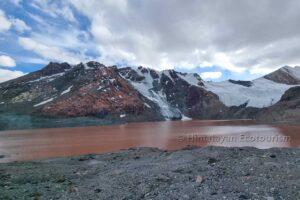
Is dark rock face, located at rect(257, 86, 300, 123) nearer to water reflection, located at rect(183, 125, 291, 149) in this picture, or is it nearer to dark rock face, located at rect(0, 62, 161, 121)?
water reflection, located at rect(183, 125, 291, 149)

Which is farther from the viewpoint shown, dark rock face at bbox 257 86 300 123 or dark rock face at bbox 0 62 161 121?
dark rock face at bbox 0 62 161 121

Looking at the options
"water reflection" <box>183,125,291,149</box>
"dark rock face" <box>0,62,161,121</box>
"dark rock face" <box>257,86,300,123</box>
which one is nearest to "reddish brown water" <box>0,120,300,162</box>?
"water reflection" <box>183,125,291,149</box>

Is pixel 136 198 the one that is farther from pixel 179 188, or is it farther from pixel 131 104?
pixel 131 104

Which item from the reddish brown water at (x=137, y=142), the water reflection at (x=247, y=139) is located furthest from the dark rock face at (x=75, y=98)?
the water reflection at (x=247, y=139)

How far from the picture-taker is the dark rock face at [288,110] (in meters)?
112

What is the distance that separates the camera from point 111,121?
16012 centimetres

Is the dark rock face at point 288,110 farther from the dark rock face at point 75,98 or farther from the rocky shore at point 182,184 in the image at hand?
the rocky shore at point 182,184

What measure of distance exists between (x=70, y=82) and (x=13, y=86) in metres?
35.4

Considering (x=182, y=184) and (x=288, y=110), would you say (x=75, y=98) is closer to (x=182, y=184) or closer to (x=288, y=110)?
(x=288, y=110)

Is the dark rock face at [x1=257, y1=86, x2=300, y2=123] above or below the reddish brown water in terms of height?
above

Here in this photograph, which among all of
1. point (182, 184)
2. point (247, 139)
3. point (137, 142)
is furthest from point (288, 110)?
point (182, 184)

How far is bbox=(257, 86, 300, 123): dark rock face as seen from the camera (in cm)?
11161

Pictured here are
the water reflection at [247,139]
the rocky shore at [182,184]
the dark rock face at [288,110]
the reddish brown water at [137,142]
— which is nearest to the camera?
the rocky shore at [182,184]

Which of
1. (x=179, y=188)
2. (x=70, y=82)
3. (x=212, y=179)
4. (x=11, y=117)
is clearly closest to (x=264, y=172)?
(x=212, y=179)
